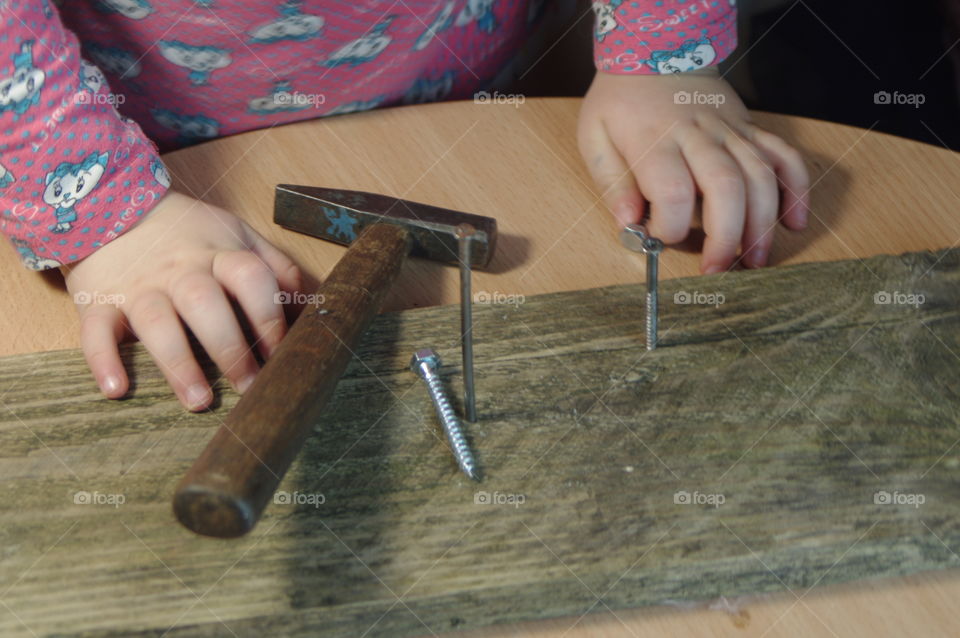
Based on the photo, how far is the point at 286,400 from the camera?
2.15ft

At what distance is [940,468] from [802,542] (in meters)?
0.14

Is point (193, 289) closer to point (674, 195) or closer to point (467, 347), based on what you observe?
point (467, 347)

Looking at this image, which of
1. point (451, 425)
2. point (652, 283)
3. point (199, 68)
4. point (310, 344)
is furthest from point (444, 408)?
point (199, 68)

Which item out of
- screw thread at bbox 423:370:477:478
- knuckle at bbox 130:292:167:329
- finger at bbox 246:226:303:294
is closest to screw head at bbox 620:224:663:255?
screw thread at bbox 423:370:477:478

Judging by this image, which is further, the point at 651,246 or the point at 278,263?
the point at 278,263

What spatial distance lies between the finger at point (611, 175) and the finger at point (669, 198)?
0.02m

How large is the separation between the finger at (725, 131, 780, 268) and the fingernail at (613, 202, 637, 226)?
12 cm

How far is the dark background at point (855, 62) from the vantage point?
2076mm

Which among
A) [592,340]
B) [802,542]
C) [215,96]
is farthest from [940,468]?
[215,96]

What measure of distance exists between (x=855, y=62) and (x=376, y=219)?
168 cm

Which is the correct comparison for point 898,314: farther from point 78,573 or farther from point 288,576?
point 78,573

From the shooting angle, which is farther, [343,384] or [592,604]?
[343,384]

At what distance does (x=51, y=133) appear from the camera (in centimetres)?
91

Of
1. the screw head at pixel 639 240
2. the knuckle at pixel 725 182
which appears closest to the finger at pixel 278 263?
the screw head at pixel 639 240
